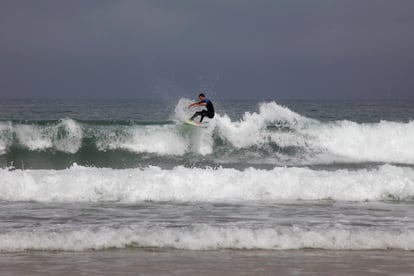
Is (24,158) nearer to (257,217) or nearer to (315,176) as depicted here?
(315,176)

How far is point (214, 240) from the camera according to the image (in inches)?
334

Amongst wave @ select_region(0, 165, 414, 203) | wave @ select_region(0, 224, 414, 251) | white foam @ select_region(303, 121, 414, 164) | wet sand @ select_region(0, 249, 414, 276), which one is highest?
white foam @ select_region(303, 121, 414, 164)

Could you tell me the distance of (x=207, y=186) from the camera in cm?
1338

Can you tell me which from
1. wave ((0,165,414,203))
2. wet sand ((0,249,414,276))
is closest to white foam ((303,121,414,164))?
wave ((0,165,414,203))

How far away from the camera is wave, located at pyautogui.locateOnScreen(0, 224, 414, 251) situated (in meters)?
8.32


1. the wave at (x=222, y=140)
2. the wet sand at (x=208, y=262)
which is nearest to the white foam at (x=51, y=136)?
the wave at (x=222, y=140)

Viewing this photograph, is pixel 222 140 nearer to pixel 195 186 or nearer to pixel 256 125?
pixel 256 125

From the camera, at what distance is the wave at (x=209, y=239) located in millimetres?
8320

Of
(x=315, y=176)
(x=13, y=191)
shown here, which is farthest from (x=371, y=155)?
(x=13, y=191)

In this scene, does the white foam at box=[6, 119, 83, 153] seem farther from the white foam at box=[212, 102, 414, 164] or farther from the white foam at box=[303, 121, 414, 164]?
the white foam at box=[303, 121, 414, 164]

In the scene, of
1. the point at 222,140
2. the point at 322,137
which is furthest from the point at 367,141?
the point at 222,140

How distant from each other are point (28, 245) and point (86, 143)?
471 inches

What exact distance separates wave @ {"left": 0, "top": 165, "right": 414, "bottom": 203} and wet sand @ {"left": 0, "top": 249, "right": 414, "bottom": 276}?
14.9ft

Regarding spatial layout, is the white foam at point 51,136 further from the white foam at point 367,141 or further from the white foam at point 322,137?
the white foam at point 367,141
